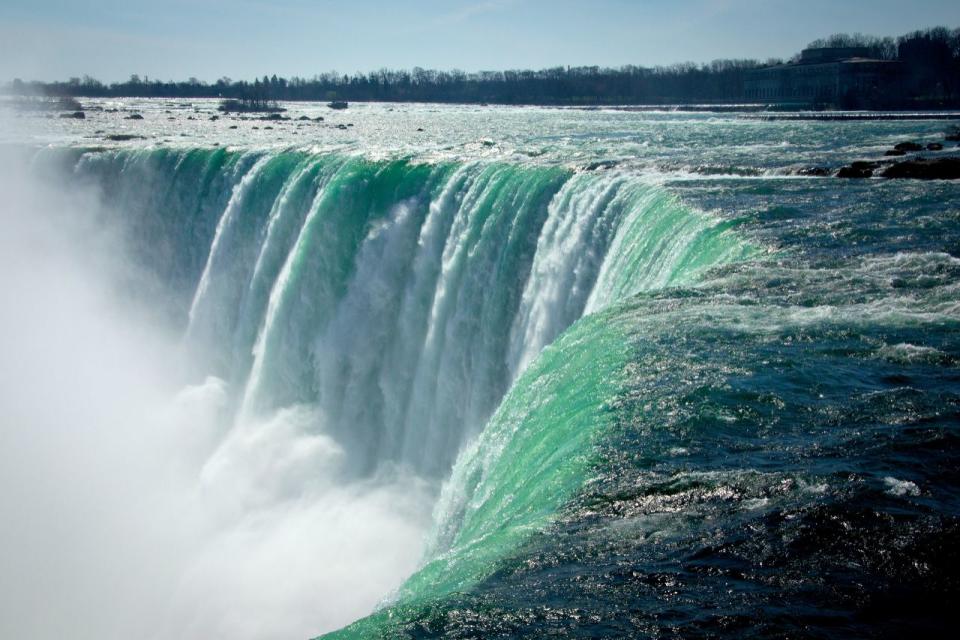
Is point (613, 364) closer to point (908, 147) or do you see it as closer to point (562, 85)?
point (908, 147)

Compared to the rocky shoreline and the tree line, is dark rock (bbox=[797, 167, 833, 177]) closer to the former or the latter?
the rocky shoreline

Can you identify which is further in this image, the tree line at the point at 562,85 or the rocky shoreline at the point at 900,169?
the tree line at the point at 562,85

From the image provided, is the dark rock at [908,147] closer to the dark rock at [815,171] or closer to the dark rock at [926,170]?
the dark rock at [926,170]

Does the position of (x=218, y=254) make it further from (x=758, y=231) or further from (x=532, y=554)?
(x=532, y=554)

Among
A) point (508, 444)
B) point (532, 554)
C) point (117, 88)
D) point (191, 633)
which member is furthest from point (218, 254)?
point (117, 88)

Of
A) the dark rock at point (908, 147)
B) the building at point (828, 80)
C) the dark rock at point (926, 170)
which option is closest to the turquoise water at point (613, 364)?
the dark rock at point (908, 147)

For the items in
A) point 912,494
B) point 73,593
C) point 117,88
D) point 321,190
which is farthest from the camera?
point 117,88

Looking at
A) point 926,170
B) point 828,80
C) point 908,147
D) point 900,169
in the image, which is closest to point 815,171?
point 900,169

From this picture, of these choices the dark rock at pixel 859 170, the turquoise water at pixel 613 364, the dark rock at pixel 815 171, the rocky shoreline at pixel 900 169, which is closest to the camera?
the turquoise water at pixel 613 364
